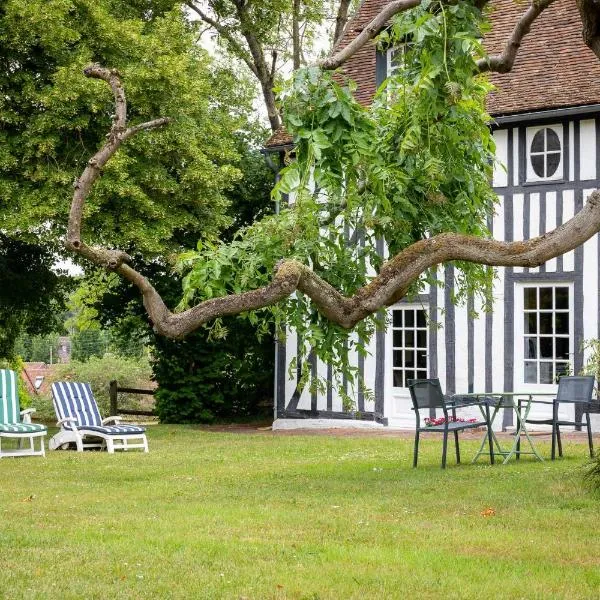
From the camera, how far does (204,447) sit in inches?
603

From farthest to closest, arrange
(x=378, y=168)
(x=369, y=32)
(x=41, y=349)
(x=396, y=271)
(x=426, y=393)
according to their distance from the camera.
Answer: (x=41, y=349)
(x=426, y=393)
(x=378, y=168)
(x=369, y=32)
(x=396, y=271)

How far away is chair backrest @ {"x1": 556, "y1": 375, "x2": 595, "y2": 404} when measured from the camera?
1181cm

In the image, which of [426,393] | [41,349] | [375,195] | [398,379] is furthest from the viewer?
[41,349]

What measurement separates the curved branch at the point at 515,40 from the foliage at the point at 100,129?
9065mm

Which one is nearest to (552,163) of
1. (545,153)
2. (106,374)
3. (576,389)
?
(545,153)

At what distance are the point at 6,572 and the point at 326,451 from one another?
8424mm

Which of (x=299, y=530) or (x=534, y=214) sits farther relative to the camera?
(x=534, y=214)

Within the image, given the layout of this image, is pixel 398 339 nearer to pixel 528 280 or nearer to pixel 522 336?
pixel 522 336

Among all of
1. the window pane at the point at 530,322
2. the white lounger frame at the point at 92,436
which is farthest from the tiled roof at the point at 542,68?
the white lounger frame at the point at 92,436

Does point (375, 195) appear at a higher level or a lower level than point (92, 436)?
higher

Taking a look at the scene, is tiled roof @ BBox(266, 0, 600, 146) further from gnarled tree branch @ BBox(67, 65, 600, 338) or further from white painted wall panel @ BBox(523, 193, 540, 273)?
gnarled tree branch @ BBox(67, 65, 600, 338)

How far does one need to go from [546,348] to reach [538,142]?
→ 3193 millimetres

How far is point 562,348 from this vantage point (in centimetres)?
1697

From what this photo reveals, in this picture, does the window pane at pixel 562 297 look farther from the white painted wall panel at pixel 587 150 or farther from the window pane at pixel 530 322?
the white painted wall panel at pixel 587 150
